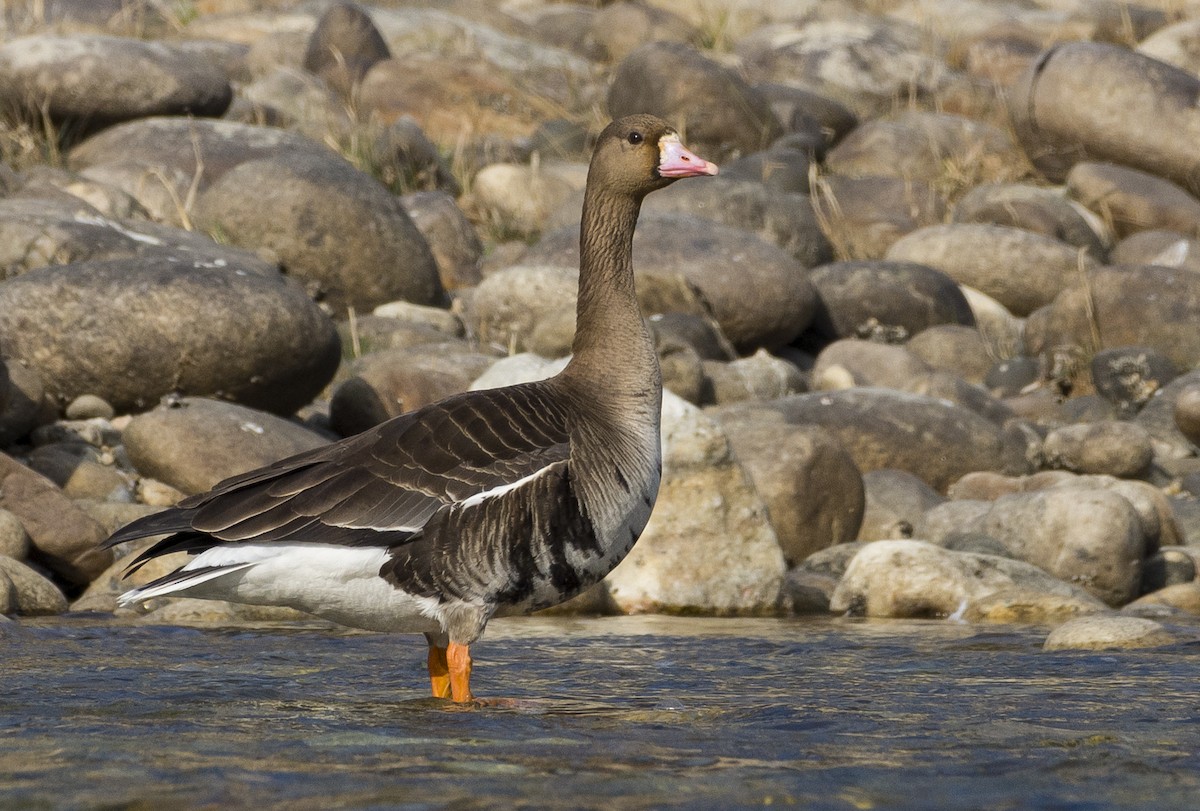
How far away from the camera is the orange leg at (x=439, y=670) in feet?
21.7

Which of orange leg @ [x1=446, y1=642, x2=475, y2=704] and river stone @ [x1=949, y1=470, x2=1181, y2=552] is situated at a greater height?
river stone @ [x1=949, y1=470, x2=1181, y2=552]

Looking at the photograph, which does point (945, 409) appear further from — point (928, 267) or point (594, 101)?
point (594, 101)

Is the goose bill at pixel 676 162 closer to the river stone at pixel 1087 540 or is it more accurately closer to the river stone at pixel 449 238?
the river stone at pixel 1087 540

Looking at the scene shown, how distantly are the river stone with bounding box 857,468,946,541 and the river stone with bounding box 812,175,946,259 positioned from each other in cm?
714

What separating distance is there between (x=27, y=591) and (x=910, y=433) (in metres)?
6.97

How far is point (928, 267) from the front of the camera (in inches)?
669

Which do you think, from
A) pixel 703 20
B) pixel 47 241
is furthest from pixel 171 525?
pixel 703 20

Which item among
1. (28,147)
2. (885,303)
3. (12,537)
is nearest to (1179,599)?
(12,537)

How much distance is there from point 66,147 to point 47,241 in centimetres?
590

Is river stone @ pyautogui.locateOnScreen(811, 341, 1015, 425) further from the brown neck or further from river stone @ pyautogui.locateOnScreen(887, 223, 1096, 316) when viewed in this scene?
the brown neck

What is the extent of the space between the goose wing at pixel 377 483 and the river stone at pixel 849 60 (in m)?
19.3

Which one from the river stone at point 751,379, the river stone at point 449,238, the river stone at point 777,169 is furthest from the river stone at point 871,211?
the river stone at point 751,379

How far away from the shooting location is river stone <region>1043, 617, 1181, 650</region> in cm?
789

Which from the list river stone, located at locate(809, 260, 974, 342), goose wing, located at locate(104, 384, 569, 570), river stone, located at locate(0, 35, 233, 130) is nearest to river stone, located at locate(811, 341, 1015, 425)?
river stone, located at locate(809, 260, 974, 342)
